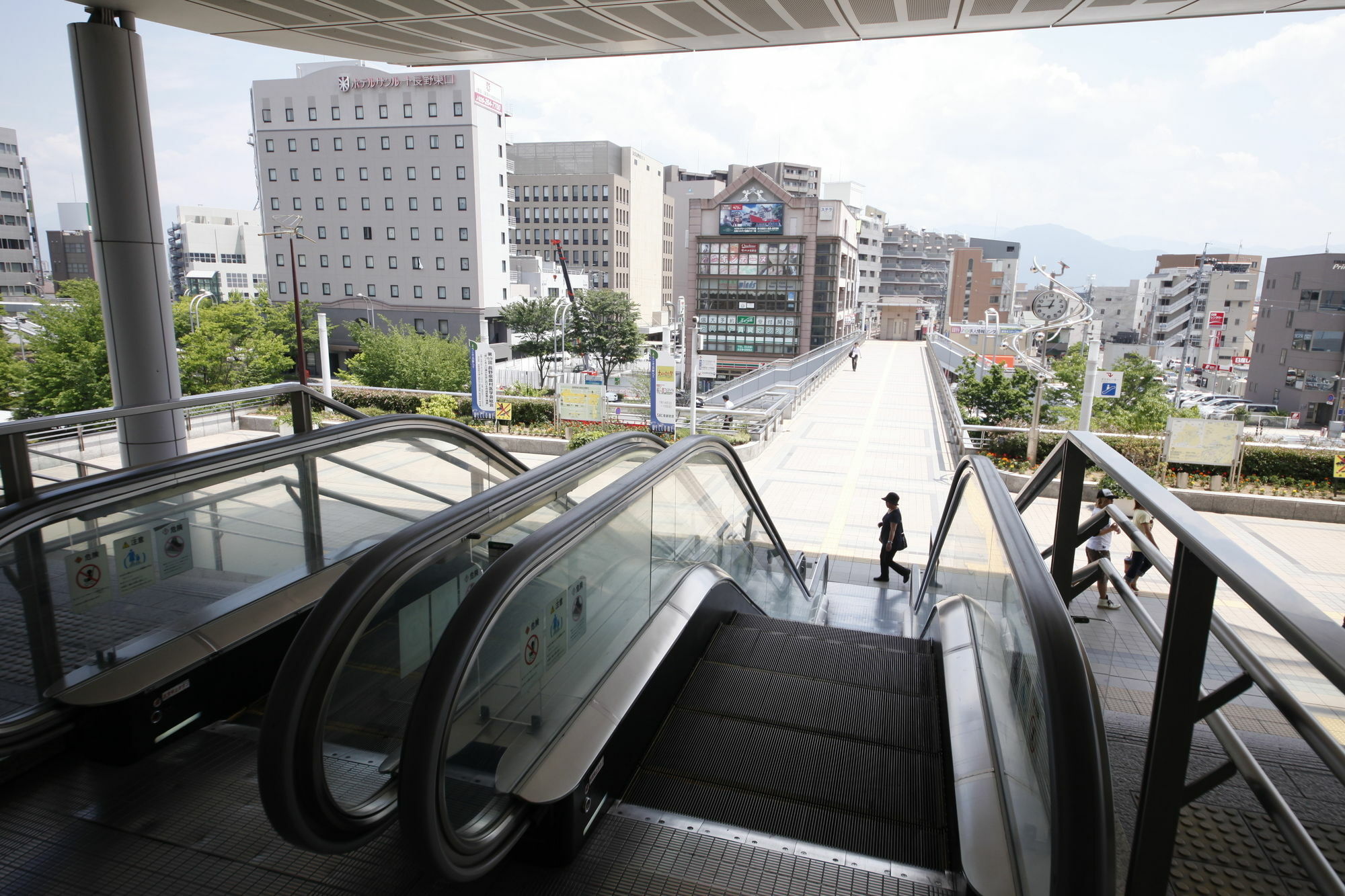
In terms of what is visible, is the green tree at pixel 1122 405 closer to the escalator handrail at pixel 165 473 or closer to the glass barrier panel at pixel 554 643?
the glass barrier panel at pixel 554 643

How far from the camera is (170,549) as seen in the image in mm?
3605

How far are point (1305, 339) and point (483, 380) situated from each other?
49531mm

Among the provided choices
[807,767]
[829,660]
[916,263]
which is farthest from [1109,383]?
[916,263]

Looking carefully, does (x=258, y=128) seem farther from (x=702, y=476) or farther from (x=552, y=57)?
(x=702, y=476)

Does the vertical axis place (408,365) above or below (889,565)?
above

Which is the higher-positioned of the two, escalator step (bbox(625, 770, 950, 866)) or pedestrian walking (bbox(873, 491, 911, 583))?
escalator step (bbox(625, 770, 950, 866))

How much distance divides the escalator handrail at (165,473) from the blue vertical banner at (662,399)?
11286mm

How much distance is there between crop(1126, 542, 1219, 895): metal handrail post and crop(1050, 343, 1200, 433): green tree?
16106 millimetres

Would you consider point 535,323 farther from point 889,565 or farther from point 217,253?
point 217,253

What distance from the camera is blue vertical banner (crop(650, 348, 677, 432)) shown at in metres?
16.4

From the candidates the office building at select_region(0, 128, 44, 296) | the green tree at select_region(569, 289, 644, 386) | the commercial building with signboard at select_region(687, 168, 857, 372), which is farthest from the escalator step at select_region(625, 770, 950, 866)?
the office building at select_region(0, 128, 44, 296)

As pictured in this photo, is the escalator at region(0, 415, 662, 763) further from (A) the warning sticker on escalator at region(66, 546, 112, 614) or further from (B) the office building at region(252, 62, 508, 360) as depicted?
(B) the office building at region(252, 62, 508, 360)

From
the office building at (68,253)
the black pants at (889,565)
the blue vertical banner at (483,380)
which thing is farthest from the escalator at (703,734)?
the office building at (68,253)

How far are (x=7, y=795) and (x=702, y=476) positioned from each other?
361 centimetres
